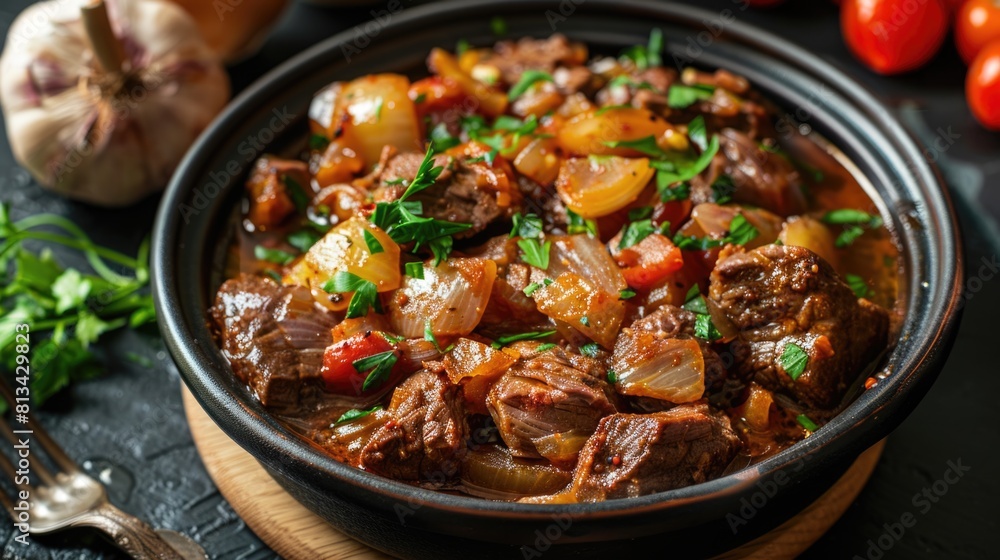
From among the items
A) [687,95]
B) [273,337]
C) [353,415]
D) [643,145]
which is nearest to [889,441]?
[643,145]

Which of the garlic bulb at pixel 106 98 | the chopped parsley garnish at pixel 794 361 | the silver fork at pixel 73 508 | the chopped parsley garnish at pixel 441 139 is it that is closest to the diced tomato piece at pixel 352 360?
the silver fork at pixel 73 508

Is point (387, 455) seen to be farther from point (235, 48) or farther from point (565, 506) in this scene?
point (235, 48)

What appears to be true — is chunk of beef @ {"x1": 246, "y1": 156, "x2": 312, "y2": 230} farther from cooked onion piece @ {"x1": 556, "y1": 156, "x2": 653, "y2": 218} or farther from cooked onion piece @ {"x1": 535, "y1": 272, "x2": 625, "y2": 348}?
cooked onion piece @ {"x1": 535, "y1": 272, "x2": 625, "y2": 348}

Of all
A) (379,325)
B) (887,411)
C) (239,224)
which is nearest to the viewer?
(887,411)

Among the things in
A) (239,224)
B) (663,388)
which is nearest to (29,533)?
(239,224)

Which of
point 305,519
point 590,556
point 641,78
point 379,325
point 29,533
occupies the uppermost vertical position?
point 641,78

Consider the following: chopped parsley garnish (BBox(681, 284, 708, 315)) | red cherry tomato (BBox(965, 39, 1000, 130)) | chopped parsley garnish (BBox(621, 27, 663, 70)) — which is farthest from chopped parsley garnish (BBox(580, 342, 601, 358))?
red cherry tomato (BBox(965, 39, 1000, 130))
